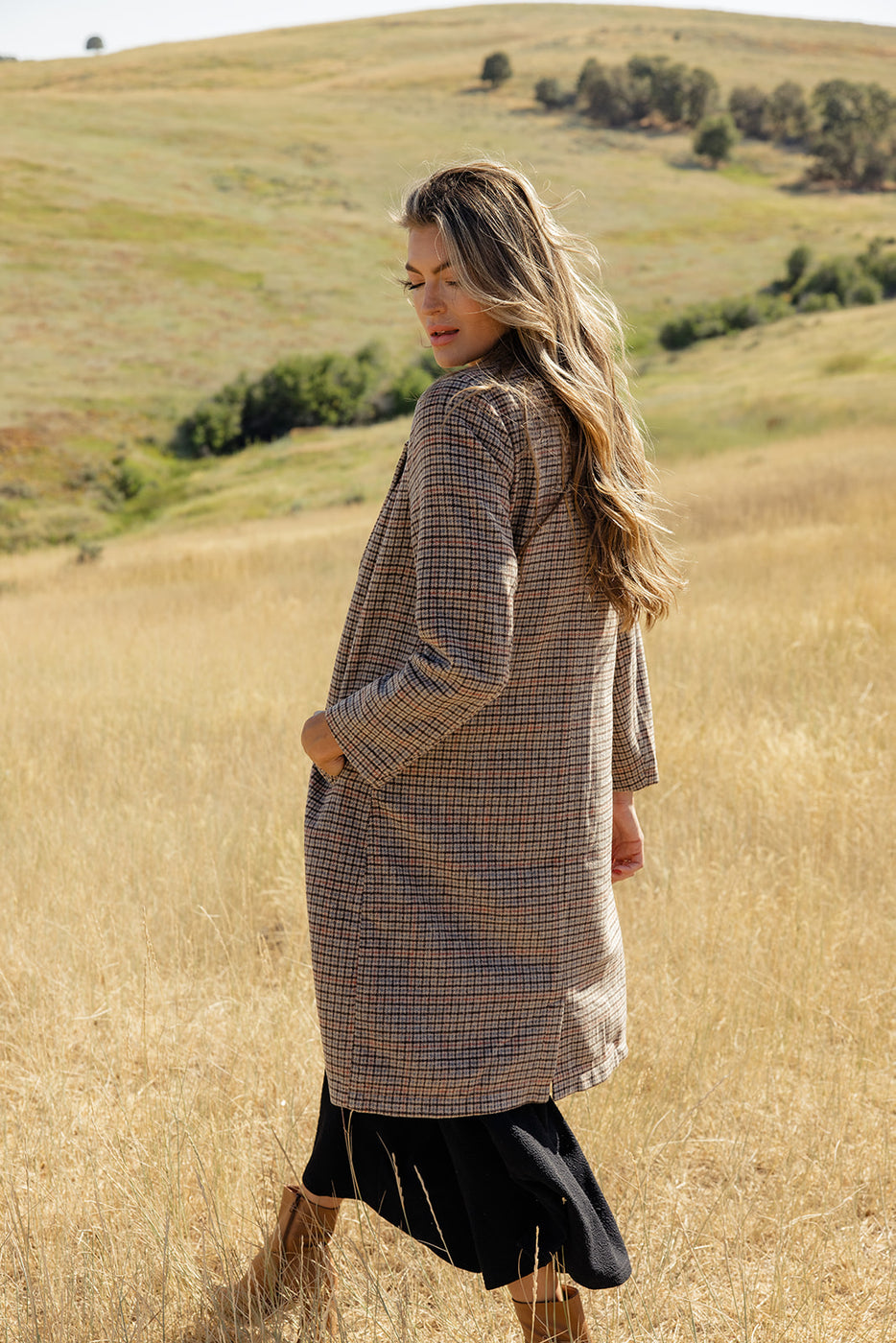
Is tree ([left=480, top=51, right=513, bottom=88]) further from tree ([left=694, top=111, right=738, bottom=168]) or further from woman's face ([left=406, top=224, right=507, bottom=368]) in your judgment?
woman's face ([left=406, top=224, right=507, bottom=368])

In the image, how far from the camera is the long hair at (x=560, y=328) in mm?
1802

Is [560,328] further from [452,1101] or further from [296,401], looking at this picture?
[296,401]

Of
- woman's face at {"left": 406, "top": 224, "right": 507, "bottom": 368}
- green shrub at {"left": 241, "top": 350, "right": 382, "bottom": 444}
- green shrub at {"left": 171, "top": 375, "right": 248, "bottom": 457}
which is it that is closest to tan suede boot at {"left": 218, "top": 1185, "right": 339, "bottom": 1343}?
woman's face at {"left": 406, "top": 224, "right": 507, "bottom": 368}

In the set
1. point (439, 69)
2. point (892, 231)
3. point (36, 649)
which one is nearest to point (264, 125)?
point (439, 69)

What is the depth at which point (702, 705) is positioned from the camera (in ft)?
18.9

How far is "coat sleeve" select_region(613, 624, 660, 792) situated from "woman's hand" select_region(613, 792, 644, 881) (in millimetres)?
27

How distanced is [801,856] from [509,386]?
103 inches

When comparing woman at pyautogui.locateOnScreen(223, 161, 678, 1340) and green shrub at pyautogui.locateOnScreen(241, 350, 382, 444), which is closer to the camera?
woman at pyautogui.locateOnScreen(223, 161, 678, 1340)

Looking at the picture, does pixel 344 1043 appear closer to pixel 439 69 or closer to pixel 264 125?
pixel 264 125

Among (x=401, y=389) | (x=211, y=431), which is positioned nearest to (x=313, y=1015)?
(x=211, y=431)

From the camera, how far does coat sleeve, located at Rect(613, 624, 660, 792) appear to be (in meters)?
2.17

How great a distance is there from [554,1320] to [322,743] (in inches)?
40.5

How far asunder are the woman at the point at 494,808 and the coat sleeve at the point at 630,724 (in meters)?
0.24

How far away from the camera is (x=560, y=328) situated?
1.87 metres
